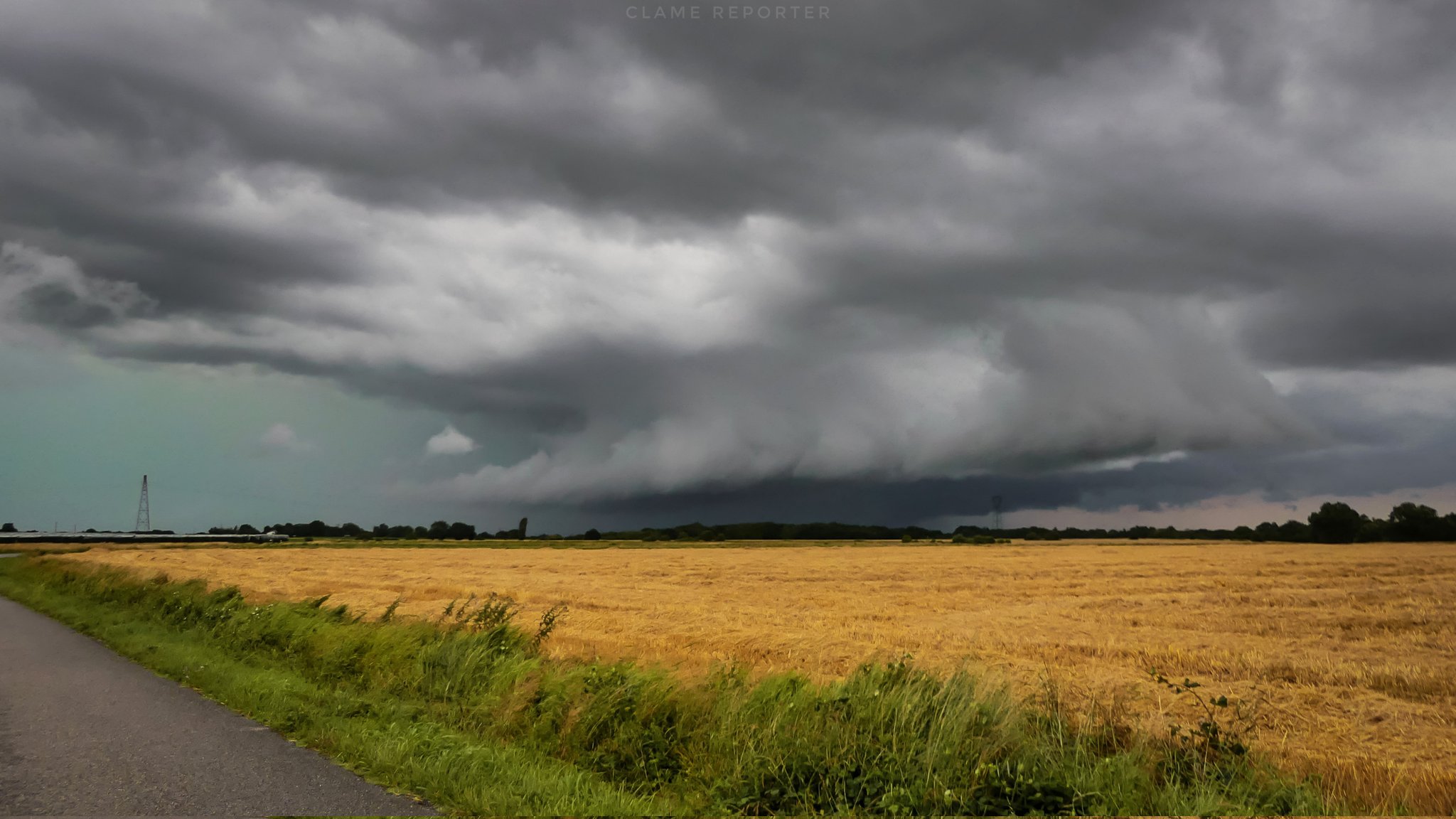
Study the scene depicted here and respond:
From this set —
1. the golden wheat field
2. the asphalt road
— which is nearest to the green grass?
the asphalt road

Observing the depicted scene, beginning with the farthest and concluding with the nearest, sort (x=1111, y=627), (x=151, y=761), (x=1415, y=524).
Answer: (x=1415, y=524) < (x=1111, y=627) < (x=151, y=761)

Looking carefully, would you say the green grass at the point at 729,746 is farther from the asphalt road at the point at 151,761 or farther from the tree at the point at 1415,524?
the tree at the point at 1415,524

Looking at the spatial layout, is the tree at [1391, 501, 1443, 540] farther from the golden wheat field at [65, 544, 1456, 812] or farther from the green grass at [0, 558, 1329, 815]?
the green grass at [0, 558, 1329, 815]

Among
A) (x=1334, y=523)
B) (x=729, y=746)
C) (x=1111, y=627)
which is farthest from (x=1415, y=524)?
(x=729, y=746)

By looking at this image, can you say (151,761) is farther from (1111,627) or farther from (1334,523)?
(1334,523)

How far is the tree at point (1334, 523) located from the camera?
128750 millimetres

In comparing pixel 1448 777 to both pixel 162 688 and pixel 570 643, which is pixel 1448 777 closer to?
pixel 570 643

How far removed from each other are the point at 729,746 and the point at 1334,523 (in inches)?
6004

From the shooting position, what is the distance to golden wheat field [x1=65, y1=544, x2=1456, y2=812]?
476 inches

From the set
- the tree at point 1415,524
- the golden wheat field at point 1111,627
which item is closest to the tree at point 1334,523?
the tree at point 1415,524

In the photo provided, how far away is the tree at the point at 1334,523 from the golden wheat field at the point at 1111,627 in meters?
86.4

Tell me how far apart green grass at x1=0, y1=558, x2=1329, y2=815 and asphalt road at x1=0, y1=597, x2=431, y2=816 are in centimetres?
50

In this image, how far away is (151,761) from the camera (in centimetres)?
948

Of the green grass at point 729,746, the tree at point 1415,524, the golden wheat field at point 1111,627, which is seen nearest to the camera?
the green grass at point 729,746
